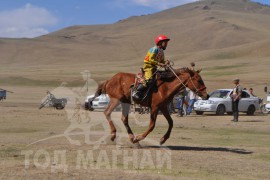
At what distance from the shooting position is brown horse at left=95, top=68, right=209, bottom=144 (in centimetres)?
1538

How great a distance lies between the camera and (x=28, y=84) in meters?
78.1

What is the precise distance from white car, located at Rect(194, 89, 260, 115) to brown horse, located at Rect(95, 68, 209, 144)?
18.0 metres

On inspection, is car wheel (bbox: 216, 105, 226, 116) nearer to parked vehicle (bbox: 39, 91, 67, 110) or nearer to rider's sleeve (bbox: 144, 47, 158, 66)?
parked vehicle (bbox: 39, 91, 67, 110)

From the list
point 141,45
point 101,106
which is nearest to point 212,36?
point 141,45

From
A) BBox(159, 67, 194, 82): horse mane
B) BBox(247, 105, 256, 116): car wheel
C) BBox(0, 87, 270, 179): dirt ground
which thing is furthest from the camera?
BBox(247, 105, 256, 116): car wheel

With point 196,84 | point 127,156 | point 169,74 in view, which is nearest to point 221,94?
point 196,84

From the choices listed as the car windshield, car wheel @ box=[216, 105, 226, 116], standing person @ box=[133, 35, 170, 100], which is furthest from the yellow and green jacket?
the car windshield

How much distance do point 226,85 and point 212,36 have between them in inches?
5491

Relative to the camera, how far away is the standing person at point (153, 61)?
50.2 ft

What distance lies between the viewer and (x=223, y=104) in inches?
1364

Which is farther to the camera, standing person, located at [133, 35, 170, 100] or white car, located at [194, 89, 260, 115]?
white car, located at [194, 89, 260, 115]

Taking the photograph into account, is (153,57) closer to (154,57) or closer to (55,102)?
(154,57)

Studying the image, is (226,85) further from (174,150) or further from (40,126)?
(174,150)

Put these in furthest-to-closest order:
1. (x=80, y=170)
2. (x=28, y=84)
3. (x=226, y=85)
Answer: (x=28, y=84)
(x=226, y=85)
(x=80, y=170)
